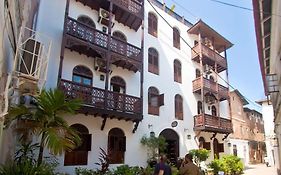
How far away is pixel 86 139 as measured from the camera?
13297 mm

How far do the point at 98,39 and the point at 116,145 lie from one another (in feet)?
19.8

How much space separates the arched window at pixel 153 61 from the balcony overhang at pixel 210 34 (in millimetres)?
5125

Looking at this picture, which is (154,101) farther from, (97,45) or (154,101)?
(97,45)

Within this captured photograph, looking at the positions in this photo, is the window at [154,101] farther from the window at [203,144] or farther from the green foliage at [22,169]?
the green foliage at [22,169]

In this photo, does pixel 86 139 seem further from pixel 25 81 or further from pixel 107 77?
pixel 25 81

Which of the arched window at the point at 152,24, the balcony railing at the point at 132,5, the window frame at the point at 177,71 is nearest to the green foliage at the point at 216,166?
the window frame at the point at 177,71

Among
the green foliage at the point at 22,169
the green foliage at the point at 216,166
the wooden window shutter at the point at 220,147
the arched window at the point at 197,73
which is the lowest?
the green foliage at the point at 216,166

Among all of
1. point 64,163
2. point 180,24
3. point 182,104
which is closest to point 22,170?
point 64,163

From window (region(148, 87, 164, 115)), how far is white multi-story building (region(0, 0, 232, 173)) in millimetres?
68

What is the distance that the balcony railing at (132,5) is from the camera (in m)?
15.8

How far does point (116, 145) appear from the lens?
14.6 meters

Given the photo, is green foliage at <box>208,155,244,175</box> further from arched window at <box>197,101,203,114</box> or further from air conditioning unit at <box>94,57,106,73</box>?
air conditioning unit at <box>94,57,106,73</box>

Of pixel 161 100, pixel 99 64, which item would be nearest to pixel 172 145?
pixel 161 100

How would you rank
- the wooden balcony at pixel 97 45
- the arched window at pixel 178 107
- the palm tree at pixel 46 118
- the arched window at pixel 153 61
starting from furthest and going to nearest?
the arched window at pixel 178 107, the arched window at pixel 153 61, the wooden balcony at pixel 97 45, the palm tree at pixel 46 118
